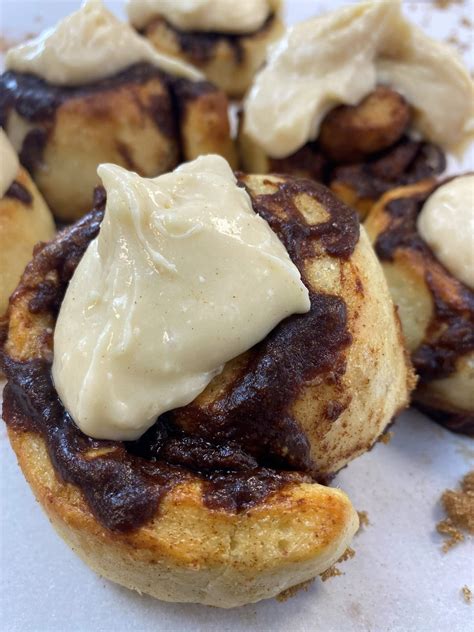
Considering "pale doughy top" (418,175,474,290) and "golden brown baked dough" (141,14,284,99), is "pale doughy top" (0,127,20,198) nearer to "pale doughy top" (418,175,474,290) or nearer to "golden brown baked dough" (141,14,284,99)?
"golden brown baked dough" (141,14,284,99)

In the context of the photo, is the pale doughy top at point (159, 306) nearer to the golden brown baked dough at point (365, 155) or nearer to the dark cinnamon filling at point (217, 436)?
→ the dark cinnamon filling at point (217, 436)

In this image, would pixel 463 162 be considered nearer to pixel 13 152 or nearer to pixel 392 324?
pixel 392 324

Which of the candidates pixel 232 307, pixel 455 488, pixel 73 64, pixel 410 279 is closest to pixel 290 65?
pixel 73 64

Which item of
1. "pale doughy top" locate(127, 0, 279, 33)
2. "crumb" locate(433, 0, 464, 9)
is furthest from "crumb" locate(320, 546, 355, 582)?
"crumb" locate(433, 0, 464, 9)

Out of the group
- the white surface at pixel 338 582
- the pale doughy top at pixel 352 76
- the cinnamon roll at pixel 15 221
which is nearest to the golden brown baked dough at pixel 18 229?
the cinnamon roll at pixel 15 221

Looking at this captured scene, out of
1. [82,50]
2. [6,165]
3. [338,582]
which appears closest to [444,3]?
[82,50]
